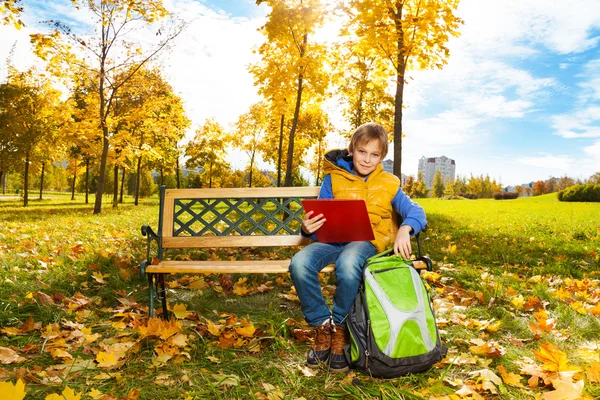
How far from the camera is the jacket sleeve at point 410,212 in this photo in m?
2.92

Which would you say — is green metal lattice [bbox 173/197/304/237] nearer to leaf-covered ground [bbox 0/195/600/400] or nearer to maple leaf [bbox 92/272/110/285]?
leaf-covered ground [bbox 0/195/600/400]

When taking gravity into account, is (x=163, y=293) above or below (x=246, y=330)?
above

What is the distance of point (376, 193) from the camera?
3.13 meters

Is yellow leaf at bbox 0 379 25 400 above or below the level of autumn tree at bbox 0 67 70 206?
below

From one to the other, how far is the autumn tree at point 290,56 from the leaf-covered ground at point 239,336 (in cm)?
695

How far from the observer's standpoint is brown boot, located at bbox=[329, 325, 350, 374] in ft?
8.51

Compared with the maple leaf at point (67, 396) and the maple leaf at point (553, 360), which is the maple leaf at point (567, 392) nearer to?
the maple leaf at point (553, 360)

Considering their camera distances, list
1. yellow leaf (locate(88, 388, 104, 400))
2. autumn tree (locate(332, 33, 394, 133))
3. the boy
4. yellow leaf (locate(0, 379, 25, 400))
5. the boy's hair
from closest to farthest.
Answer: yellow leaf (locate(0, 379, 25, 400)), yellow leaf (locate(88, 388, 104, 400)), the boy, the boy's hair, autumn tree (locate(332, 33, 394, 133))

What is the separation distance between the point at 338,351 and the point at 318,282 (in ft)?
1.51

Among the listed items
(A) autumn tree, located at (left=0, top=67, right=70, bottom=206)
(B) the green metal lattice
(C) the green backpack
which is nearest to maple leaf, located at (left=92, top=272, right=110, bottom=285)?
(B) the green metal lattice

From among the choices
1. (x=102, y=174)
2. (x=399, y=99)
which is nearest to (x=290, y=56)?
(x=399, y=99)

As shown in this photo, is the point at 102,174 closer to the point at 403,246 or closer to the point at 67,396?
the point at 67,396

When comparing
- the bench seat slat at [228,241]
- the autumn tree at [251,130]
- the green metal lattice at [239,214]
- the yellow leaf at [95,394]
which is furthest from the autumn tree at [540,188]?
the yellow leaf at [95,394]

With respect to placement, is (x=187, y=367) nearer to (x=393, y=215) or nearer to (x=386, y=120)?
(x=393, y=215)
